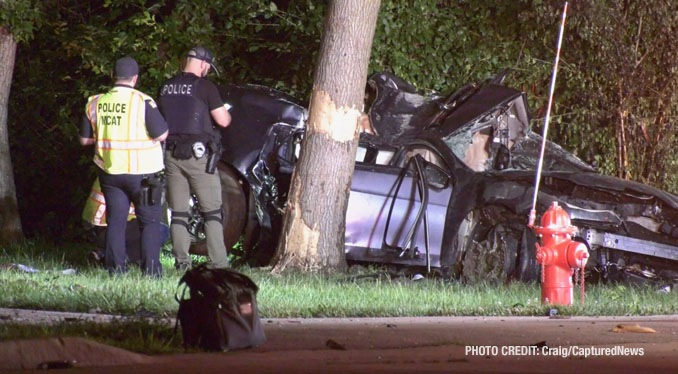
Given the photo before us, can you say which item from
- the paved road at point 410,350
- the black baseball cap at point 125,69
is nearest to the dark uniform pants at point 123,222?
the black baseball cap at point 125,69

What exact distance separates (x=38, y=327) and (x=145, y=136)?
3710 millimetres

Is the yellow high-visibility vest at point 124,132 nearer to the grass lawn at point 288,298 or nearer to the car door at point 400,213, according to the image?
the grass lawn at point 288,298

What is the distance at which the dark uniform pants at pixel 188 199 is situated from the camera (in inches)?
414

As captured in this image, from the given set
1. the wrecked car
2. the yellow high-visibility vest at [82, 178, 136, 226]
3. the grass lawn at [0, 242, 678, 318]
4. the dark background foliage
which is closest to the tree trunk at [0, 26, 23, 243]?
the dark background foliage

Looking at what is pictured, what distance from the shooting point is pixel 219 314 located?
6.35 meters

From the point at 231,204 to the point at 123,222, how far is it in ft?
5.30

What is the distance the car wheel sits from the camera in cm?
1134

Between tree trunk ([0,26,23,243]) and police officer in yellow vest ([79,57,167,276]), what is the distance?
4.03m

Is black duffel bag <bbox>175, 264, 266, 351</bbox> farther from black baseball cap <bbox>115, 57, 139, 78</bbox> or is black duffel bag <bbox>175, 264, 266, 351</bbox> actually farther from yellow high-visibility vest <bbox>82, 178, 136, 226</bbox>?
yellow high-visibility vest <bbox>82, 178, 136, 226</bbox>

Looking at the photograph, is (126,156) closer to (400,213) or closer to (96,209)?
(96,209)

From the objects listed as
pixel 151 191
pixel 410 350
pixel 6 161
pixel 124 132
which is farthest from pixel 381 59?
pixel 410 350

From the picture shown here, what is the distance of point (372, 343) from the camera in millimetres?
6852

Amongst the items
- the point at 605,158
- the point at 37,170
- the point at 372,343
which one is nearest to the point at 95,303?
the point at 372,343

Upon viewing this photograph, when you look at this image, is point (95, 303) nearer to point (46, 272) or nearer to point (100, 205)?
point (46, 272)
